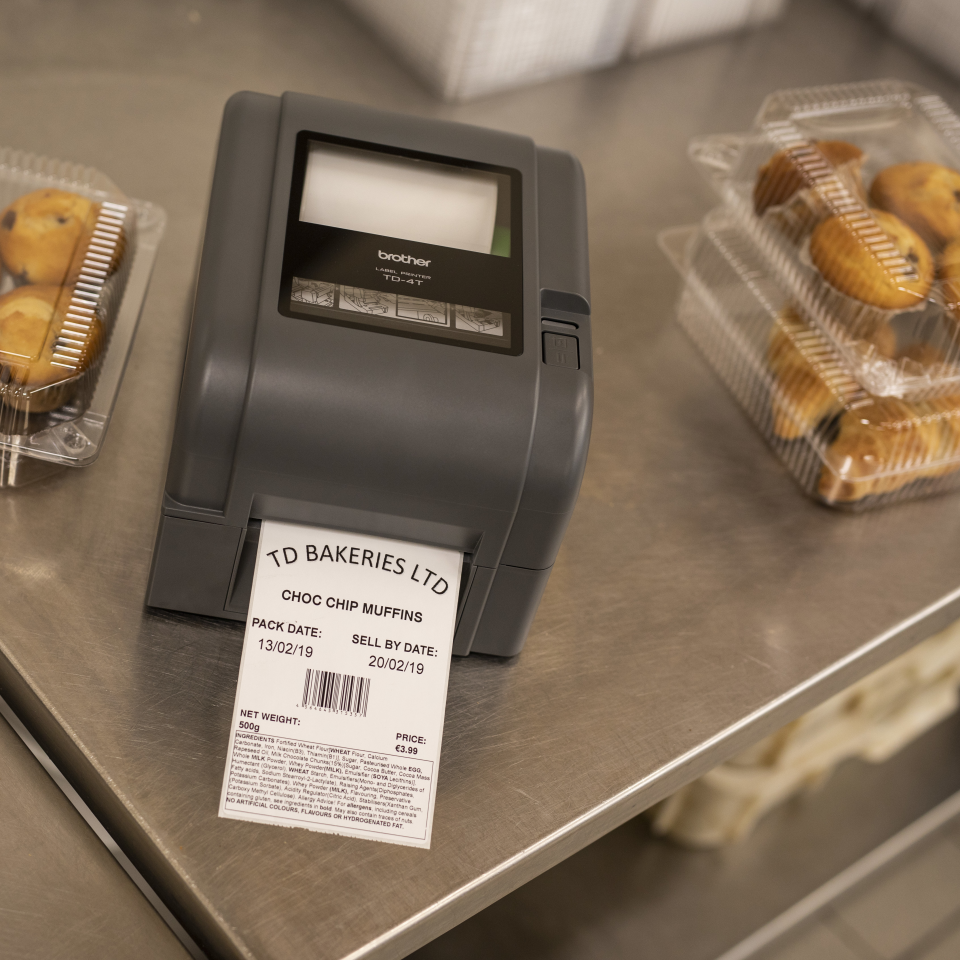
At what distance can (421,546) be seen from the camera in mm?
793

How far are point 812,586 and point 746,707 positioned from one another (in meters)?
0.17

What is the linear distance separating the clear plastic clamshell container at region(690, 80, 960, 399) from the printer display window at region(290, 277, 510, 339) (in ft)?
1.25

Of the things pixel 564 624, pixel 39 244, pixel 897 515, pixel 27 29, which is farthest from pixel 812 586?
pixel 27 29

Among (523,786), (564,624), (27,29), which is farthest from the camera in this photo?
(27,29)

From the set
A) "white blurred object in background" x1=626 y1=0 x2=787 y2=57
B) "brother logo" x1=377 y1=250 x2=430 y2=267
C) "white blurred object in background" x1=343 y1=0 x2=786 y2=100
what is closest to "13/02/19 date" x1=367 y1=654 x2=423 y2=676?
"brother logo" x1=377 y1=250 x2=430 y2=267

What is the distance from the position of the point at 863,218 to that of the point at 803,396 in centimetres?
17

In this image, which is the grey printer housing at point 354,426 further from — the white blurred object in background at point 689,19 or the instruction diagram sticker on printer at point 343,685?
the white blurred object in background at point 689,19

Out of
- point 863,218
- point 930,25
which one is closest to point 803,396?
point 863,218

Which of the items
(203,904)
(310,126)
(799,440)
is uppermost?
(310,126)

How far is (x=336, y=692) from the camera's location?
782 millimetres

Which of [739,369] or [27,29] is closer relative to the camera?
[739,369]

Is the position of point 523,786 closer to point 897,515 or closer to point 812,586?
point 812,586

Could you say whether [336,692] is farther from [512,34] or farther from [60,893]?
[512,34]

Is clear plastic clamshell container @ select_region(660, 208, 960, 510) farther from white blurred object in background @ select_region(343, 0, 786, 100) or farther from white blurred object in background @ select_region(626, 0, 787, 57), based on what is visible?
white blurred object in background @ select_region(626, 0, 787, 57)
